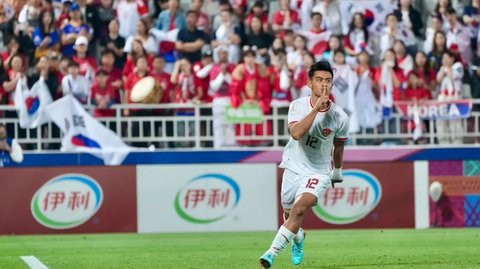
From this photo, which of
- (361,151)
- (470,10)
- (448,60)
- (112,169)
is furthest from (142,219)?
(470,10)

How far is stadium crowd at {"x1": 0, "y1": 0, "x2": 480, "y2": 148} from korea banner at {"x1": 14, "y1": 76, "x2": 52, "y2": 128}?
183 mm

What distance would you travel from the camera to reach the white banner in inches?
771

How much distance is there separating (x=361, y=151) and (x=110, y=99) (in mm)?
4131

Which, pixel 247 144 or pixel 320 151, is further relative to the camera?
pixel 247 144

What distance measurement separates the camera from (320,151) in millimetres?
11617

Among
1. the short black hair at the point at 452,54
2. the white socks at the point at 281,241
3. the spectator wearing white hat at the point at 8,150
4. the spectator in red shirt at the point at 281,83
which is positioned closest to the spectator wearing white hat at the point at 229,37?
the spectator in red shirt at the point at 281,83

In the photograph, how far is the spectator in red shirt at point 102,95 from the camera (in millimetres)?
19422

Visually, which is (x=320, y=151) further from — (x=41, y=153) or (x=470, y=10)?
(x=470, y=10)

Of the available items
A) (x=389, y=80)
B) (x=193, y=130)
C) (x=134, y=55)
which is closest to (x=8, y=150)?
(x=134, y=55)

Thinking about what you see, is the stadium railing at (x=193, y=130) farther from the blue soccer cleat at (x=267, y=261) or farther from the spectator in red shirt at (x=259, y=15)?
the blue soccer cleat at (x=267, y=261)

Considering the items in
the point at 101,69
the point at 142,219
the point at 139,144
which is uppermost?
the point at 101,69

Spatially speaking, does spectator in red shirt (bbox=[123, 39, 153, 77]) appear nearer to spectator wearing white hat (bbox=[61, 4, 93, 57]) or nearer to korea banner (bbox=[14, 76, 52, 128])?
A: spectator wearing white hat (bbox=[61, 4, 93, 57])

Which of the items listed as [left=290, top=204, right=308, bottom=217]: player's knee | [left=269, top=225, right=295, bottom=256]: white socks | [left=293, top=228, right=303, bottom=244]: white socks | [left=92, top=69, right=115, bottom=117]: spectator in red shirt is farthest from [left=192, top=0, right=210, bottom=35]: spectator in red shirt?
[left=269, top=225, right=295, bottom=256]: white socks

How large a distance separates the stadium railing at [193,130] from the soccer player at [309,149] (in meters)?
7.70
